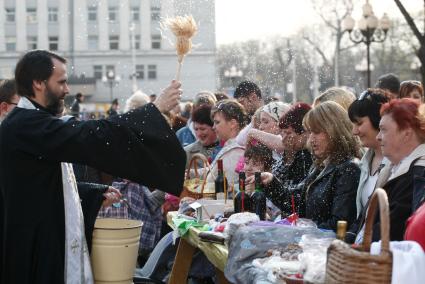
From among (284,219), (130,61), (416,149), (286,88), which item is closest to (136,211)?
(284,219)

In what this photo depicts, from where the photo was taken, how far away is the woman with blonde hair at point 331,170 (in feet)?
15.4

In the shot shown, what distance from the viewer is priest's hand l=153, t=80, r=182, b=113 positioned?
4.61 m

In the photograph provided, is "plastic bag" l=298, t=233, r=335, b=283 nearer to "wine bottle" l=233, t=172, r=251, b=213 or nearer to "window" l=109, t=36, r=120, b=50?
"wine bottle" l=233, t=172, r=251, b=213

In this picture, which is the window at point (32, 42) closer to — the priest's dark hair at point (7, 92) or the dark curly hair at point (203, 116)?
the dark curly hair at point (203, 116)

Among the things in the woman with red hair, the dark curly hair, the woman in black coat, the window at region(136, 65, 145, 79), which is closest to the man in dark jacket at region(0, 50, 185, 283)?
the woman with red hair

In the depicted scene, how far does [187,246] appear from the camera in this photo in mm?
6277

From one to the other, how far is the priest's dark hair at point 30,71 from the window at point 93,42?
2279 inches

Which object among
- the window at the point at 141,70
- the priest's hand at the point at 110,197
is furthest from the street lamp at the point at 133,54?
the priest's hand at the point at 110,197

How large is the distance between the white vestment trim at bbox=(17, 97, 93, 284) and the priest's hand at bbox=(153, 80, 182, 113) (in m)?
0.72

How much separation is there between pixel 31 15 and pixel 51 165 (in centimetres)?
5581

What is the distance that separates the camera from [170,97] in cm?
462

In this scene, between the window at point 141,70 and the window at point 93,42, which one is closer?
the window at point 93,42

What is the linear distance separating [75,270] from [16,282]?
358 mm

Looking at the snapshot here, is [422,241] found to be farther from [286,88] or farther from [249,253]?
[286,88]
